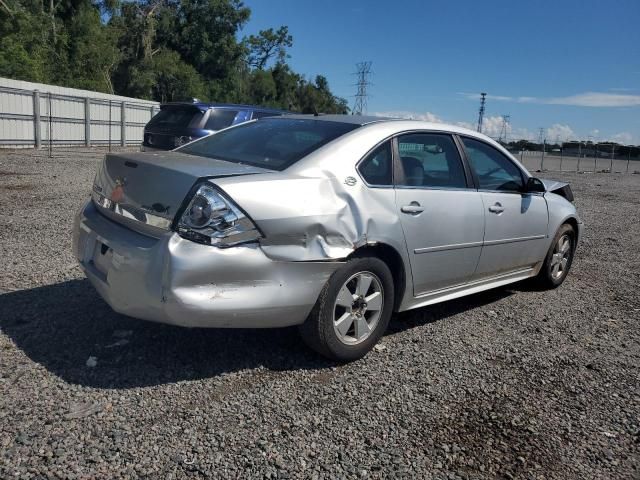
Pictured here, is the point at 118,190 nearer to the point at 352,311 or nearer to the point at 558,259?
the point at 352,311

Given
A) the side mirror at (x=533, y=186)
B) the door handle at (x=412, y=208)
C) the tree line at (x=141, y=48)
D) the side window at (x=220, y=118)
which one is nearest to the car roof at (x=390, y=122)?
the door handle at (x=412, y=208)

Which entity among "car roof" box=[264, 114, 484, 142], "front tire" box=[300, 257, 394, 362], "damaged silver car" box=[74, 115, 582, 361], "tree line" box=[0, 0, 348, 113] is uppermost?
"tree line" box=[0, 0, 348, 113]

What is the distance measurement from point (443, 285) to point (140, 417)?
7.82 feet

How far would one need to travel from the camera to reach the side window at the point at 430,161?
13.4 ft

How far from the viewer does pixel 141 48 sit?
45938 mm

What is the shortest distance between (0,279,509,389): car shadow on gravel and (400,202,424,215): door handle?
3.35 feet

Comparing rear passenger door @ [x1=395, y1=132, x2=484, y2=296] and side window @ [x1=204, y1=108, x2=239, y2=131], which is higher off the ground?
side window @ [x1=204, y1=108, x2=239, y2=131]

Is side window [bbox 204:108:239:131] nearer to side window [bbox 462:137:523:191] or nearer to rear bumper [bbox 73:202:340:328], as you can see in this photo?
side window [bbox 462:137:523:191]

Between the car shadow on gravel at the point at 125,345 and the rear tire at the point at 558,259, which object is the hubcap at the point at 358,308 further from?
the rear tire at the point at 558,259

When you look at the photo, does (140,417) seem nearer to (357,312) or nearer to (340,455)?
(340,455)

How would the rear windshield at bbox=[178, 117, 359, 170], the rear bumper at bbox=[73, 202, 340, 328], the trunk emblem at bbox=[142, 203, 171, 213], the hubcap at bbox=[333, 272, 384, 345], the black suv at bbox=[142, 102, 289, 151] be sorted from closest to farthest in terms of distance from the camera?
the rear bumper at bbox=[73, 202, 340, 328], the trunk emblem at bbox=[142, 203, 171, 213], the hubcap at bbox=[333, 272, 384, 345], the rear windshield at bbox=[178, 117, 359, 170], the black suv at bbox=[142, 102, 289, 151]

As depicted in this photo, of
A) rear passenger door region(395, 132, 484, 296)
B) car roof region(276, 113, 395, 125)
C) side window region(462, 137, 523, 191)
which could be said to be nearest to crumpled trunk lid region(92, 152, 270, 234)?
car roof region(276, 113, 395, 125)

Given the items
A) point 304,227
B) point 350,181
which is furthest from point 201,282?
point 350,181

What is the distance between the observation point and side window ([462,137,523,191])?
4.68 metres
